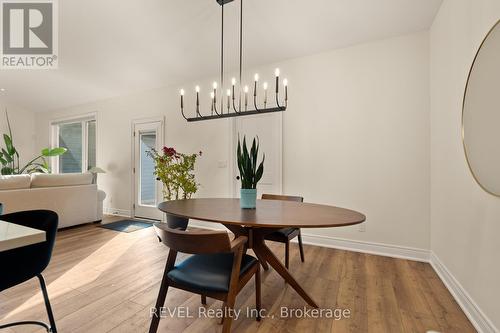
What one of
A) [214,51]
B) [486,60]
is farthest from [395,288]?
[214,51]

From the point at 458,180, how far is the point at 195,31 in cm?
322

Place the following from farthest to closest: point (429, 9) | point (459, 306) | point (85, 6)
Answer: point (85, 6), point (429, 9), point (459, 306)

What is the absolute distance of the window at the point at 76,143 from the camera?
5434mm

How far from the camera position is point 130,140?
15.4 feet

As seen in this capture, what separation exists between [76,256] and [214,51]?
10.2 ft

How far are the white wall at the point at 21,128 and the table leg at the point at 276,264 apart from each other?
758 centimetres

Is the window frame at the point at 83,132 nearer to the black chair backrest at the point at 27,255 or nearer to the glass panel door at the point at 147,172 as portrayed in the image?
the glass panel door at the point at 147,172

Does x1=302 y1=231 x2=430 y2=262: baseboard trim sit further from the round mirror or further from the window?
the window

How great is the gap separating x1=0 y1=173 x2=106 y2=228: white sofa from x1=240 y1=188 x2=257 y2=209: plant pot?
321 cm

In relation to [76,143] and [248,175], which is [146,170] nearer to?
[76,143]

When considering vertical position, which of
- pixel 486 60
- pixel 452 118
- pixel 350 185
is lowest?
pixel 350 185

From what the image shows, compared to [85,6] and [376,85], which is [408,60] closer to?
[376,85]

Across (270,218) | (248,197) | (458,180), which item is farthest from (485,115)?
(248,197)

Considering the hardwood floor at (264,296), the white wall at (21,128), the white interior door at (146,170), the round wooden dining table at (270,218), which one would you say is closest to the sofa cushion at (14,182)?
the hardwood floor at (264,296)
